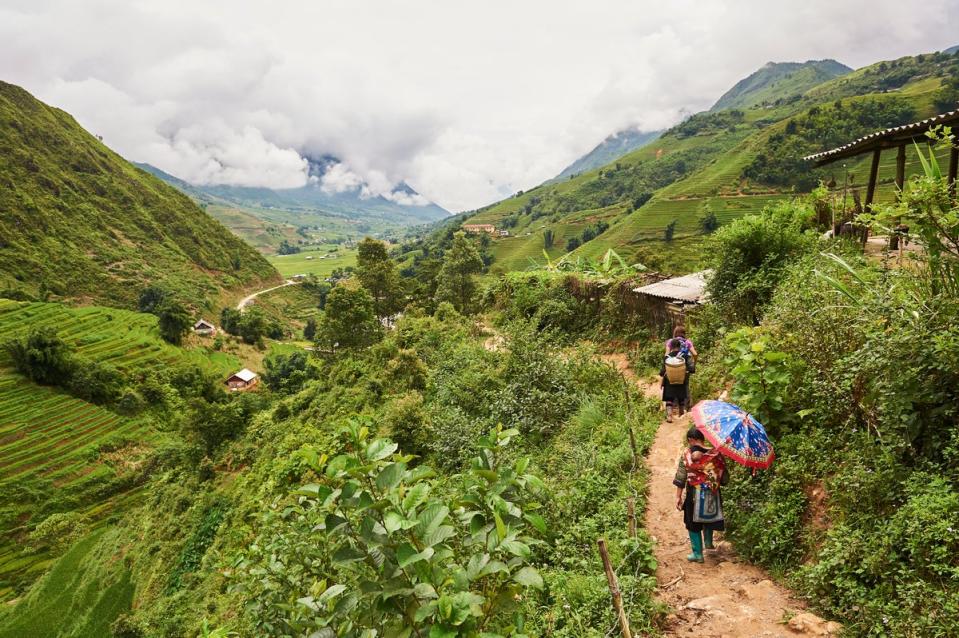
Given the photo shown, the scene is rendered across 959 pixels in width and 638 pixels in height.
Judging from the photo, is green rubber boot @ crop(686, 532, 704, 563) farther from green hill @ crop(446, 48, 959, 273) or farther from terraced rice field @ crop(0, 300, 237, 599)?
terraced rice field @ crop(0, 300, 237, 599)

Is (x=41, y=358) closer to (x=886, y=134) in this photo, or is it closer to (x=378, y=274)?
(x=378, y=274)

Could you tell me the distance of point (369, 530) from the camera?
5.32ft

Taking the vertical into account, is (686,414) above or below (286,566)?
below

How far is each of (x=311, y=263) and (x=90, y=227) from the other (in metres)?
96.6

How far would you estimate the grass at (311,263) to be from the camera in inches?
5819

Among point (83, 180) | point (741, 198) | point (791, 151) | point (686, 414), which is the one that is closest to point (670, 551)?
point (686, 414)

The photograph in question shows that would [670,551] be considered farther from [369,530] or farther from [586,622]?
[369,530]

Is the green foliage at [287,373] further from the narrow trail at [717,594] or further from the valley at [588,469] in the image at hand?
the narrow trail at [717,594]

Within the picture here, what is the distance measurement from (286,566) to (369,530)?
1706 millimetres

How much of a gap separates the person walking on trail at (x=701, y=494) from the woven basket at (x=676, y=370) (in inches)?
107

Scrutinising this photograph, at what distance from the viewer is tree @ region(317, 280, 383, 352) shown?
1016 inches

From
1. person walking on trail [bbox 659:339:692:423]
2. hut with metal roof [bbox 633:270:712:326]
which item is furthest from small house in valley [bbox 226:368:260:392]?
person walking on trail [bbox 659:339:692:423]

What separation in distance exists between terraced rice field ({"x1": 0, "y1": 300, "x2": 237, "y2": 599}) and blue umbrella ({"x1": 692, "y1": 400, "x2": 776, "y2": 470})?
4169 cm

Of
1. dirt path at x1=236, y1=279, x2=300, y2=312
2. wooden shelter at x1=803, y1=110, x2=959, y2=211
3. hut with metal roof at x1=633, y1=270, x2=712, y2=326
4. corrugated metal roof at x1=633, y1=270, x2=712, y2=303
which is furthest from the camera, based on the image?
dirt path at x1=236, y1=279, x2=300, y2=312
